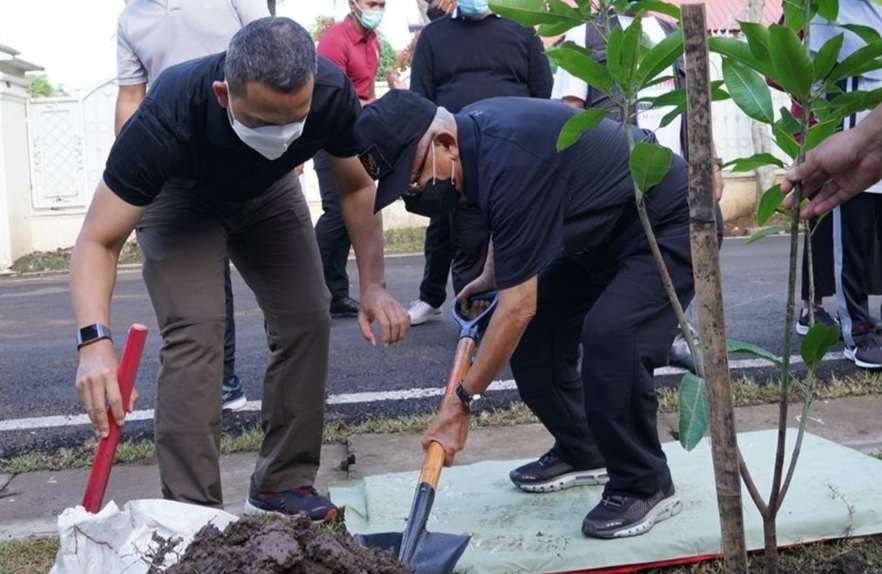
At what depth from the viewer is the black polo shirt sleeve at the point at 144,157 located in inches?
126

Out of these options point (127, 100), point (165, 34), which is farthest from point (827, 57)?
point (127, 100)

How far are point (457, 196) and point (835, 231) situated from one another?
2.95m

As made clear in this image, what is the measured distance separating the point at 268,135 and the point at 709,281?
1.50 m

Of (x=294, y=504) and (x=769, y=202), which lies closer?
(x=769, y=202)

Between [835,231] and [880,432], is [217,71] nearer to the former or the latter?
[880,432]

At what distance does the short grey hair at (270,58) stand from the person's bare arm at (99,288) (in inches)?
19.9

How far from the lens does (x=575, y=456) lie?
3.87 meters

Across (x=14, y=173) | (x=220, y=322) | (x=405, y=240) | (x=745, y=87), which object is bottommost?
(x=405, y=240)

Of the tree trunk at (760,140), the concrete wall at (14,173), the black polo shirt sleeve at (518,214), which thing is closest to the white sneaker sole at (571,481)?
the black polo shirt sleeve at (518,214)

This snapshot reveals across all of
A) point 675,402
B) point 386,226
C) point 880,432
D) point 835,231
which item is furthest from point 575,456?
point 386,226

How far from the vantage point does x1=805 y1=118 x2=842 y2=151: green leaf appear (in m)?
2.35

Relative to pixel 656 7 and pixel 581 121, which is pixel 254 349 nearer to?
pixel 581 121

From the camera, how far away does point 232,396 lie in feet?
17.0

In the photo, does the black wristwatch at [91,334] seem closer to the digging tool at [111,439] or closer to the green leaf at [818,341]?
the digging tool at [111,439]
